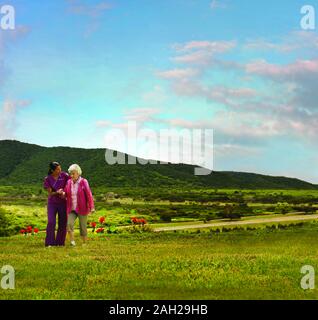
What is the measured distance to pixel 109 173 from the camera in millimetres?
156500

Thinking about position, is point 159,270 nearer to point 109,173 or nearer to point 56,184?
point 56,184

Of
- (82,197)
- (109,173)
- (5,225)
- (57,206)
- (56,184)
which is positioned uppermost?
(109,173)

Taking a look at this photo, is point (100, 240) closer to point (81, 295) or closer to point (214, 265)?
point (214, 265)

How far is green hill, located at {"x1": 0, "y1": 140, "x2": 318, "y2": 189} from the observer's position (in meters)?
154

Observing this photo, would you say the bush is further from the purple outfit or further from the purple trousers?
the purple trousers

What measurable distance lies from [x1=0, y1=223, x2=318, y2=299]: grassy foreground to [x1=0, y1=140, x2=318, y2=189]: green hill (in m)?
125

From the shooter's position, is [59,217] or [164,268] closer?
Result: [164,268]

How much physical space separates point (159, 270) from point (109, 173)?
142073mm

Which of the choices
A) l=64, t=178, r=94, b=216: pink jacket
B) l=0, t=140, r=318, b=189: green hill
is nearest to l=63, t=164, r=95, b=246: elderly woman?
l=64, t=178, r=94, b=216: pink jacket

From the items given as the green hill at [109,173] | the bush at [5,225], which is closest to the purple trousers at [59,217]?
the bush at [5,225]

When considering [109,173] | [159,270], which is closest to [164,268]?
[159,270]

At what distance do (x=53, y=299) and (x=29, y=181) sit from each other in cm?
16336

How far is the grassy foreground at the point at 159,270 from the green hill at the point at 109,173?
125 metres
